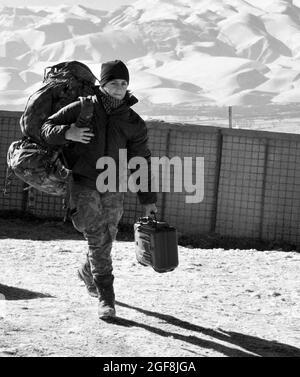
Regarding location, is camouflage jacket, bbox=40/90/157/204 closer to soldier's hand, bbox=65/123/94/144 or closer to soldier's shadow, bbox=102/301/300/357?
soldier's hand, bbox=65/123/94/144

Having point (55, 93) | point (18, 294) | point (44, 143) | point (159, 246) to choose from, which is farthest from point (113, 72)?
Answer: point (18, 294)

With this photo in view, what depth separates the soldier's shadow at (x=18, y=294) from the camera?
20.2ft

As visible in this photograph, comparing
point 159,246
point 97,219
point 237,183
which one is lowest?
point 159,246

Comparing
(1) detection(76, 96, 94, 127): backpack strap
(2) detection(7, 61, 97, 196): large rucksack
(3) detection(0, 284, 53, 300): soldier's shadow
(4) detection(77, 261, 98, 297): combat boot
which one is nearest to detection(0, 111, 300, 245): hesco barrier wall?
(3) detection(0, 284, 53, 300): soldier's shadow

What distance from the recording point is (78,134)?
5.04 m

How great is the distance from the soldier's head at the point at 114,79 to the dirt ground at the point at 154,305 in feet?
4.85

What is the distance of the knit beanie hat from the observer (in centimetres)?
524

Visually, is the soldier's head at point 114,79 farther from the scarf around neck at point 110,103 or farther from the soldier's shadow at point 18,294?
the soldier's shadow at point 18,294

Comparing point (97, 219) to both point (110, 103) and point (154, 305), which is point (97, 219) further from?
point (154, 305)

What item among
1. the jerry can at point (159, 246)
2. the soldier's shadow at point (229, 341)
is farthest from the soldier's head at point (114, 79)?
the soldier's shadow at point (229, 341)

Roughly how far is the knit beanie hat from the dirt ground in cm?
157

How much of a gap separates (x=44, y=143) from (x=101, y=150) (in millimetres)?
385
